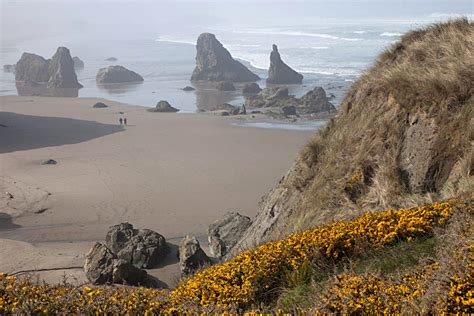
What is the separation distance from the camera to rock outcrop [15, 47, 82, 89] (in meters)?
77.4

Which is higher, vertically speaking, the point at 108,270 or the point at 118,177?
the point at 108,270

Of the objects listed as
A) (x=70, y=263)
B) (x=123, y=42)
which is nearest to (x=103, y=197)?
(x=70, y=263)

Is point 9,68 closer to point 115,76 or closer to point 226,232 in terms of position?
point 115,76

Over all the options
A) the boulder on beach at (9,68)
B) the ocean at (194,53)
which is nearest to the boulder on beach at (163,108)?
the ocean at (194,53)

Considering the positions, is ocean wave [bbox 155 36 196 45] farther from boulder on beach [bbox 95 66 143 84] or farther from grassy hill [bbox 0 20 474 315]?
grassy hill [bbox 0 20 474 315]

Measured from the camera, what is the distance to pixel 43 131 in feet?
144

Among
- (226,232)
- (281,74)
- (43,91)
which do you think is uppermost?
(281,74)

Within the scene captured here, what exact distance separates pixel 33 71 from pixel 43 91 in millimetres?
10539

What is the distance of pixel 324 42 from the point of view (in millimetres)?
105000

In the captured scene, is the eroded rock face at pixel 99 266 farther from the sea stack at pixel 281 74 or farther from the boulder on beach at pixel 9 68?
the boulder on beach at pixel 9 68

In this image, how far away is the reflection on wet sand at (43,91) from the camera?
70.0 metres

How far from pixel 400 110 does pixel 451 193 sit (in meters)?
2.63

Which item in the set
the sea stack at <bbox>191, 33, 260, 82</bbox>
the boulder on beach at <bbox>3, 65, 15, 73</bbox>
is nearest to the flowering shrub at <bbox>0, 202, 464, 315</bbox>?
the sea stack at <bbox>191, 33, 260, 82</bbox>

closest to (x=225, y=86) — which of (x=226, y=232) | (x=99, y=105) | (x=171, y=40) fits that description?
(x=99, y=105)
